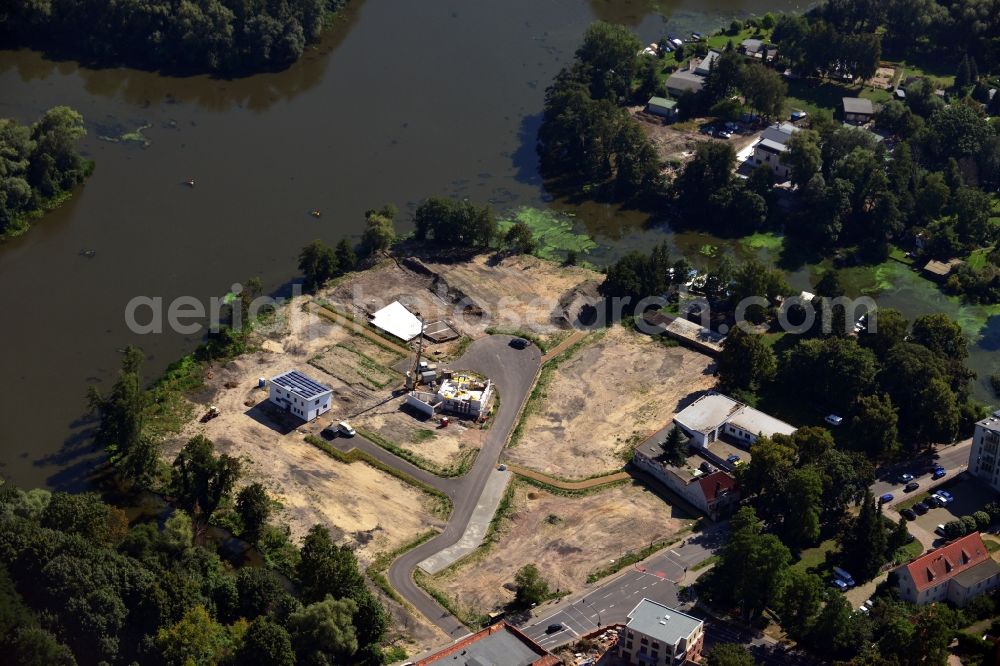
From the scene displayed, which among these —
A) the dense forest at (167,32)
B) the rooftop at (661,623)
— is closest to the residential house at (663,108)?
the dense forest at (167,32)

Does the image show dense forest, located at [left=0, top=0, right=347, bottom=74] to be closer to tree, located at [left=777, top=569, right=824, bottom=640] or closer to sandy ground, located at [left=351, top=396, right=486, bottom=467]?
sandy ground, located at [left=351, top=396, right=486, bottom=467]

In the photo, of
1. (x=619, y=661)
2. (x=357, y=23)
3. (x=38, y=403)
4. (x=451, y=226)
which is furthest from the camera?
(x=357, y=23)

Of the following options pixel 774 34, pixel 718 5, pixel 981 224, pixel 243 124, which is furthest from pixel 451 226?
pixel 718 5

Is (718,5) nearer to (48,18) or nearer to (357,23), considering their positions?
(357,23)

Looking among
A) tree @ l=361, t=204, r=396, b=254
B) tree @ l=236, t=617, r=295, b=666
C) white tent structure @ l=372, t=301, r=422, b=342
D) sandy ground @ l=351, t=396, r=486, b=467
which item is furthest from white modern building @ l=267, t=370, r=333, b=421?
tree @ l=236, t=617, r=295, b=666

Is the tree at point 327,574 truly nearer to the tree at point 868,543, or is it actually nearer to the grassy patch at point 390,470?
the grassy patch at point 390,470

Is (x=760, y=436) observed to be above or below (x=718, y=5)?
below
